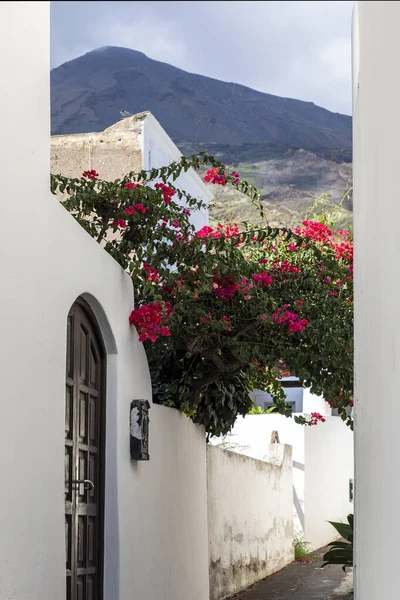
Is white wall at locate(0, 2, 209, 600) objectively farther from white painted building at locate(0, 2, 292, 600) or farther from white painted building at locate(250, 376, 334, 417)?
white painted building at locate(250, 376, 334, 417)

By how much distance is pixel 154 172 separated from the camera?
738 centimetres

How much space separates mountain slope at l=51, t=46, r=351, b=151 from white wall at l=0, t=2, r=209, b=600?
4647 cm

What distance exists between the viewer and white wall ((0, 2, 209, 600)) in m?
4.38

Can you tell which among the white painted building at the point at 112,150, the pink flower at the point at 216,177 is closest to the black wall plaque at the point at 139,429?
the pink flower at the point at 216,177

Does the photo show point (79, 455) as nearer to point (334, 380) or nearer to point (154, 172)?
point (154, 172)

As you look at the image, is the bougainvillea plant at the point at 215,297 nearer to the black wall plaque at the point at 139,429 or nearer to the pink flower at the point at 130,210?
the pink flower at the point at 130,210

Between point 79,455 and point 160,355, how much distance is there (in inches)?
110

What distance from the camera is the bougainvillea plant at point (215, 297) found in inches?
Result: 282

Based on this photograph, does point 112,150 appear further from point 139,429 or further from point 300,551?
point 139,429
